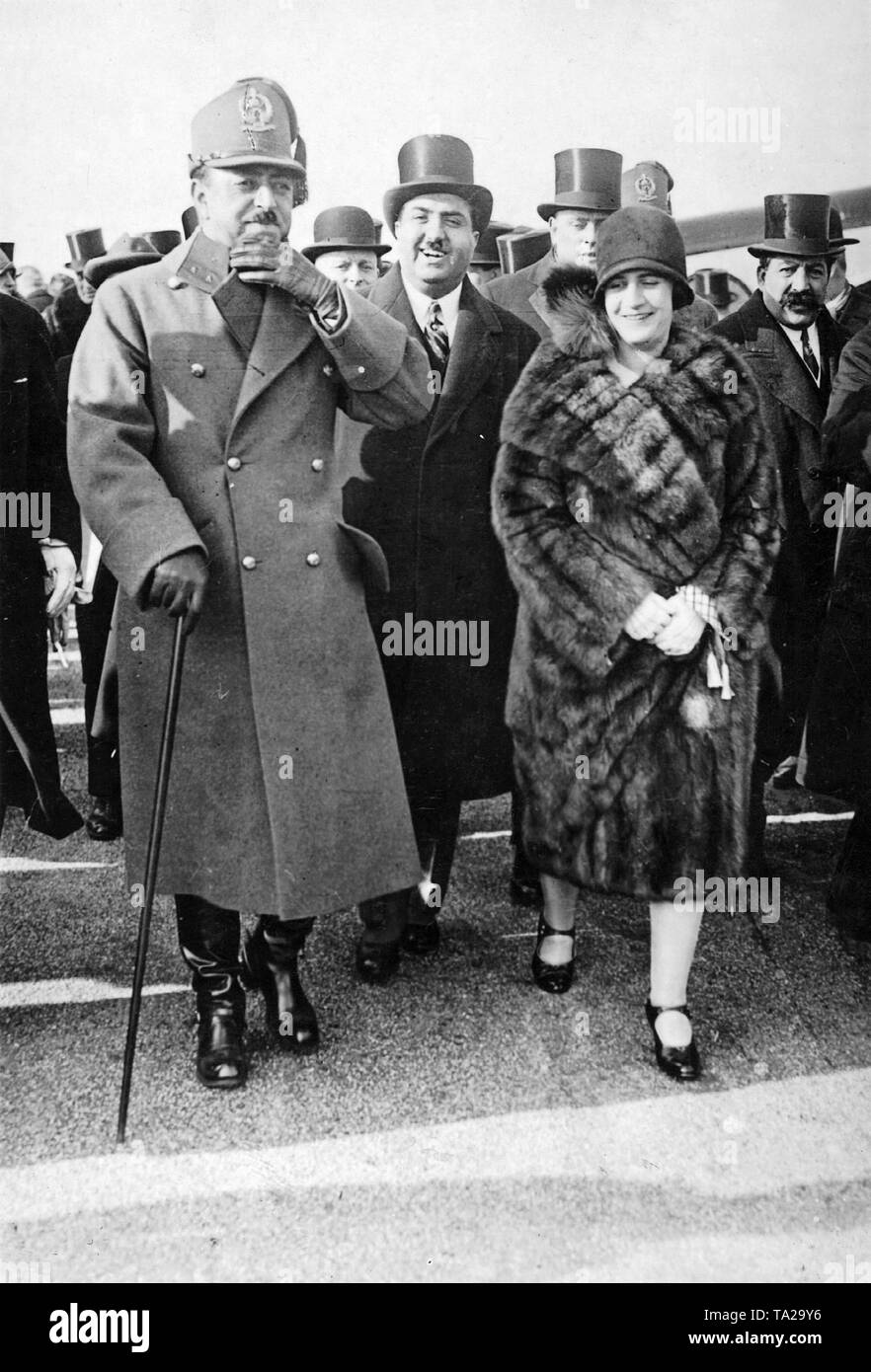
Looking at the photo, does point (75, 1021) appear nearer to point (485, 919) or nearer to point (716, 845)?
point (485, 919)

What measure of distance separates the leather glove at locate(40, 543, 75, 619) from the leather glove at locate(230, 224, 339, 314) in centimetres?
119

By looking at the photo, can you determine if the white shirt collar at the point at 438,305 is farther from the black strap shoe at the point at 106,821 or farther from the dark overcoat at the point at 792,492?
the black strap shoe at the point at 106,821

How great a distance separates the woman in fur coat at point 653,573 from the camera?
3.53 meters

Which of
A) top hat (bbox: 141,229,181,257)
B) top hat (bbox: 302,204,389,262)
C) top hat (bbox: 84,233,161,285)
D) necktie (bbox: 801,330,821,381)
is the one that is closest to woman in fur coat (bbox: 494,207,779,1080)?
necktie (bbox: 801,330,821,381)

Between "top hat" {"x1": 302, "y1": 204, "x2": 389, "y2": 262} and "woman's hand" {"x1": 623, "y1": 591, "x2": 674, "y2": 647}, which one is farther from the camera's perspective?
"top hat" {"x1": 302, "y1": 204, "x2": 389, "y2": 262}

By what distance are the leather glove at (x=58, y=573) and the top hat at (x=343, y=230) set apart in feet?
6.26

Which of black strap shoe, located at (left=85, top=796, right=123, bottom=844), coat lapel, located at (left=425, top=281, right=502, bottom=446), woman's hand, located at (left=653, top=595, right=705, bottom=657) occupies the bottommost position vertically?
black strap shoe, located at (left=85, top=796, right=123, bottom=844)

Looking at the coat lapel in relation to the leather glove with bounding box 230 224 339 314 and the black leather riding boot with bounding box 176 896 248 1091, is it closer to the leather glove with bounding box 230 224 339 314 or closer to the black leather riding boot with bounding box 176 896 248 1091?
the leather glove with bounding box 230 224 339 314

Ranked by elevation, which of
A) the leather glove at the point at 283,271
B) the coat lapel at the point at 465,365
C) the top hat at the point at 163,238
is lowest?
the coat lapel at the point at 465,365

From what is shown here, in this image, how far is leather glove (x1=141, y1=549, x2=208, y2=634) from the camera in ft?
10.2

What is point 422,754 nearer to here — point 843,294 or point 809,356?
point 809,356

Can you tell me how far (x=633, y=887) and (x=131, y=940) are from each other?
1.65 m

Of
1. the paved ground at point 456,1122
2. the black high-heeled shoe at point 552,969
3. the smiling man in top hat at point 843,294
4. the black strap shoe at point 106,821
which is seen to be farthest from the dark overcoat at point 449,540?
the black strap shoe at point 106,821

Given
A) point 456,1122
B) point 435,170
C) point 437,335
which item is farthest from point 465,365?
point 456,1122
